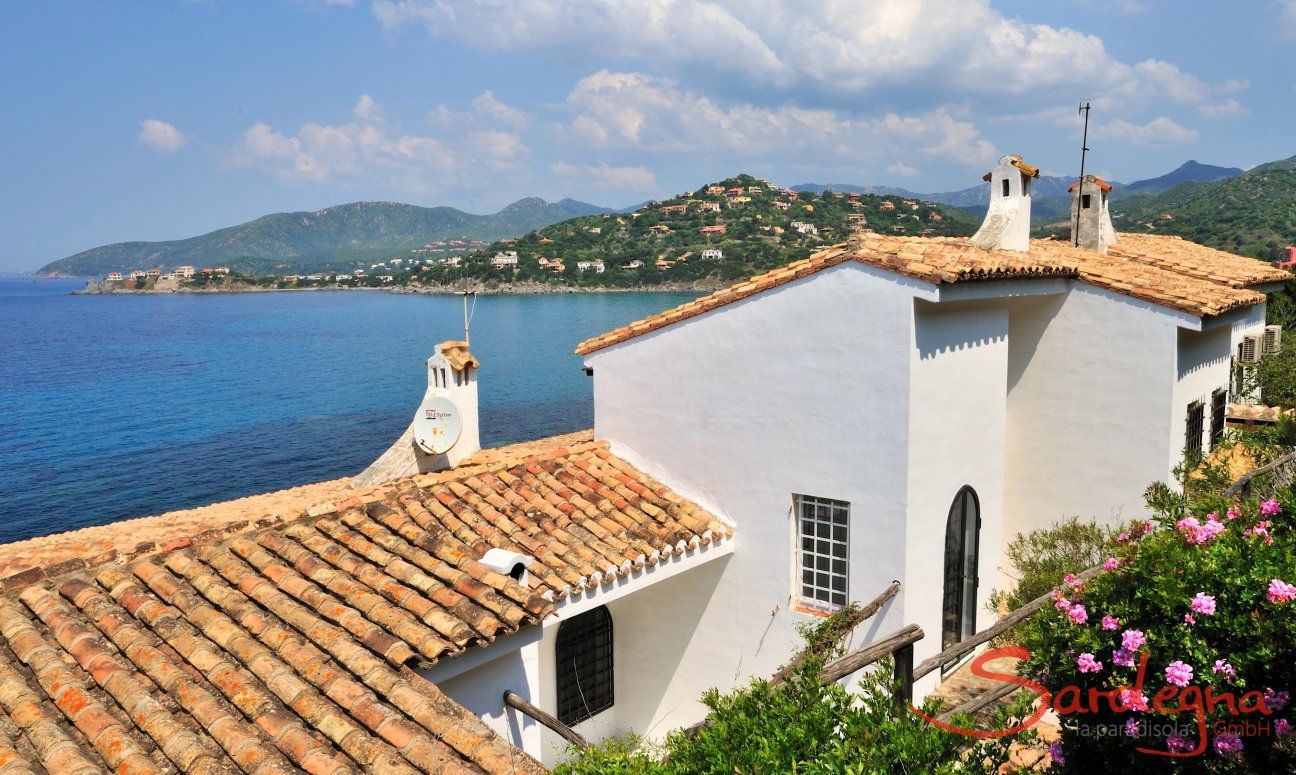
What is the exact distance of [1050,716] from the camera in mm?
9242

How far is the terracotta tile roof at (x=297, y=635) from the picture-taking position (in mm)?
5578

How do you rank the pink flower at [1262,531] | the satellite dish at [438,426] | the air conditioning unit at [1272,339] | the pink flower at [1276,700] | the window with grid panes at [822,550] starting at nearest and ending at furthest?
the pink flower at [1276,700]
the pink flower at [1262,531]
the window with grid panes at [822,550]
the satellite dish at [438,426]
the air conditioning unit at [1272,339]

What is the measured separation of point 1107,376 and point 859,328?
432 centimetres

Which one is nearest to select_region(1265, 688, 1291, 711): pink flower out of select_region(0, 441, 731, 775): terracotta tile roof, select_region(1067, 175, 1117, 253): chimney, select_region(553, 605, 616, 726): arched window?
select_region(0, 441, 731, 775): terracotta tile roof

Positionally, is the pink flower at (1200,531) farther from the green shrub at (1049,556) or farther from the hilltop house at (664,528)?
the green shrub at (1049,556)

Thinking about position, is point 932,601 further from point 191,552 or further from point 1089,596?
point 191,552

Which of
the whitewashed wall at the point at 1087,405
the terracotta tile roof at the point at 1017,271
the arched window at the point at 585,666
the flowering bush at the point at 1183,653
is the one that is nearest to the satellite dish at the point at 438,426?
the terracotta tile roof at the point at 1017,271

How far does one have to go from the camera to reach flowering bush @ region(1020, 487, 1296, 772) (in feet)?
13.5

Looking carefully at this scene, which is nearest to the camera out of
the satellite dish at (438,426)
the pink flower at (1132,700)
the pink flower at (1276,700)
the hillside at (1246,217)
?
the pink flower at (1276,700)

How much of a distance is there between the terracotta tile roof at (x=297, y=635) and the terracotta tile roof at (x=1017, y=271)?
3176 mm

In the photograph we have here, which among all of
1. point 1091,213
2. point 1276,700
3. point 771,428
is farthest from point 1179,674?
point 1091,213

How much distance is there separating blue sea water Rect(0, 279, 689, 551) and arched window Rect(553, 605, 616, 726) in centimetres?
3393

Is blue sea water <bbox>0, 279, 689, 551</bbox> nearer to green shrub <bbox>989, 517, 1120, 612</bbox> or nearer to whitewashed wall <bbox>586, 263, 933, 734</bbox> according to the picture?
whitewashed wall <bbox>586, 263, 933, 734</bbox>

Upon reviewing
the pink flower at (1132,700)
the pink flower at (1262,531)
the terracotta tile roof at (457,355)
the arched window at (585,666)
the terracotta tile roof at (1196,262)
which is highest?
the terracotta tile roof at (1196,262)
